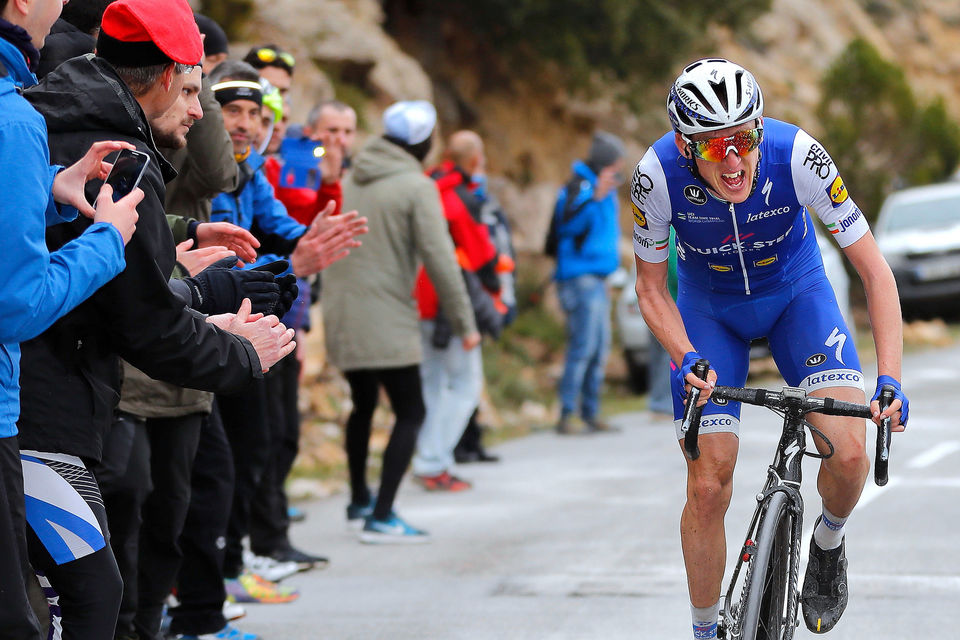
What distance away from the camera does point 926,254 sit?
20.5 m

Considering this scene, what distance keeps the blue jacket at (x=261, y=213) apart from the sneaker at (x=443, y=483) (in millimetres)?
3430

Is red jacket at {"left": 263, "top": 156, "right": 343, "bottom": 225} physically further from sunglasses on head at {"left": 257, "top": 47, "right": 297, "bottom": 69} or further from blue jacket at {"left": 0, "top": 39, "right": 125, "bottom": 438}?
blue jacket at {"left": 0, "top": 39, "right": 125, "bottom": 438}

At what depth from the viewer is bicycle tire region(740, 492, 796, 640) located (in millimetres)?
4105

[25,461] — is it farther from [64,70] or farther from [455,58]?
[455,58]

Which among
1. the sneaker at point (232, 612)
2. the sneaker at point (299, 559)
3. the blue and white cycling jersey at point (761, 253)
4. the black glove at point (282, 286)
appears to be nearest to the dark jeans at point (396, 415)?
the sneaker at point (299, 559)

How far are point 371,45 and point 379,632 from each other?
12298 mm

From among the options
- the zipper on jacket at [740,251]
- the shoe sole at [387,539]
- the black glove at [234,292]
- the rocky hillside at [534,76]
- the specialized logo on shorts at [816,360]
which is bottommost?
the shoe sole at [387,539]

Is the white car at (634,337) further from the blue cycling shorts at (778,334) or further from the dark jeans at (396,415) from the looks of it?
the blue cycling shorts at (778,334)

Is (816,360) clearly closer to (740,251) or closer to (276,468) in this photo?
(740,251)

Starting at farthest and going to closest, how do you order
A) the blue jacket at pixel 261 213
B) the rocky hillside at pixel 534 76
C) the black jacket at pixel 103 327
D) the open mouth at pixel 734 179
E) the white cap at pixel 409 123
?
the rocky hillside at pixel 534 76 → the white cap at pixel 409 123 → the blue jacket at pixel 261 213 → the open mouth at pixel 734 179 → the black jacket at pixel 103 327

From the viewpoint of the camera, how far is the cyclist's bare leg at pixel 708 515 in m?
4.61

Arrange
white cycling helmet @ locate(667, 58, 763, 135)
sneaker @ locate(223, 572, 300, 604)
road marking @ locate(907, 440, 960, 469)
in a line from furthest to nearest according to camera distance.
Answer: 1. road marking @ locate(907, 440, 960, 469)
2. sneaker @ locate(223, 572, 300, 604)
3. white cycling helmet @ locate(667, 58, 763, 135)

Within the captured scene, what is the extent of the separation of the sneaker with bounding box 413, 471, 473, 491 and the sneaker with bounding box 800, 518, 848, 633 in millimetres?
4395

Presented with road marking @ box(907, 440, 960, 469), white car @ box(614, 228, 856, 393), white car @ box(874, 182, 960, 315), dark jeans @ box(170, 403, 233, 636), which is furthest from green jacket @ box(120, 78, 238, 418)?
white car @ box(874, 182, 960, 315)
